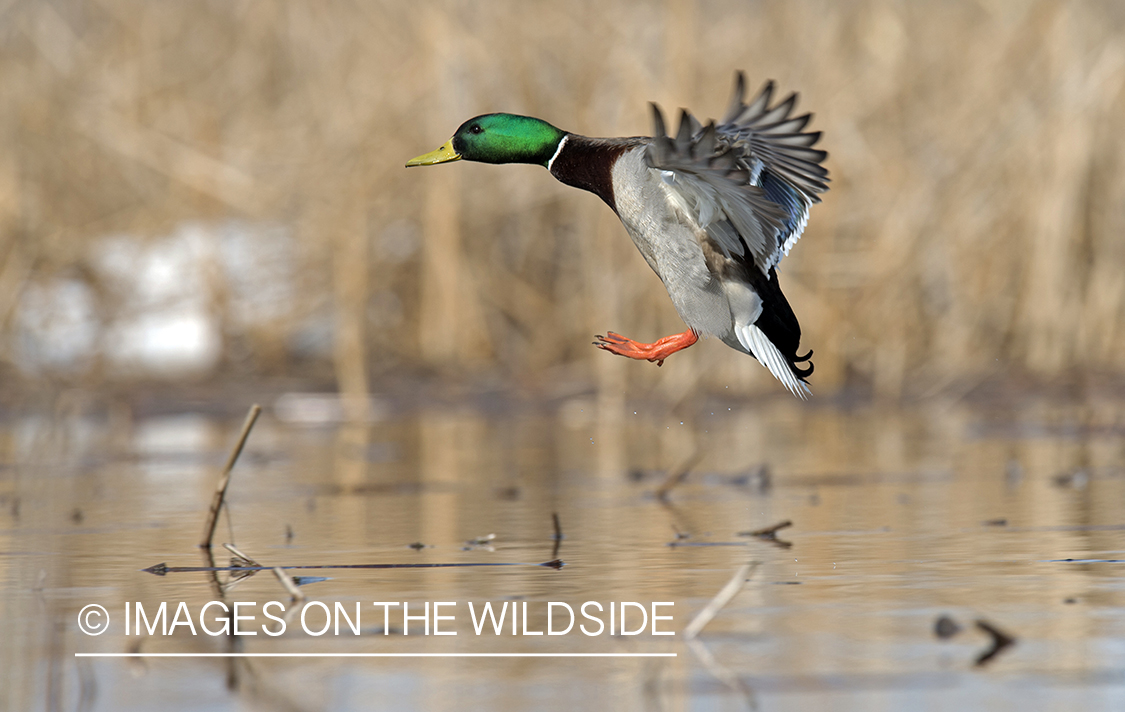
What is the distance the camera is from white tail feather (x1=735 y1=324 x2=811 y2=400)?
4547 mm

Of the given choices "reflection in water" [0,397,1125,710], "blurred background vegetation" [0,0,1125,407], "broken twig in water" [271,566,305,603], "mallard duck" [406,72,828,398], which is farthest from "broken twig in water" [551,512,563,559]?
"blurred background vegetation" [0,0,1125,407]

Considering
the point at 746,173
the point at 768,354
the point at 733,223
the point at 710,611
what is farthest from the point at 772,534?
the point at 710,611

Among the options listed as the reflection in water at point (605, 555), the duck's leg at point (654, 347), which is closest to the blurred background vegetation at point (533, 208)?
the reflection in water at point (605, 555)

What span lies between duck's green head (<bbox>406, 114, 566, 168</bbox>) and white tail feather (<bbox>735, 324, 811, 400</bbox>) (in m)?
0.88

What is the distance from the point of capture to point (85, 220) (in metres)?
9.80

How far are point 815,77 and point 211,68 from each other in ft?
13.0

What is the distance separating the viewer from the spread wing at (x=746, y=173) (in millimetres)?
4008

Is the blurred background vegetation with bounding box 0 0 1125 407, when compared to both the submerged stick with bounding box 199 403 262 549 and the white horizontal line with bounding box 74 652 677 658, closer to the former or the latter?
the submerged stick with bounding box 199 403 262 549

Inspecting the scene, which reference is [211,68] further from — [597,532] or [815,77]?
[597,532]

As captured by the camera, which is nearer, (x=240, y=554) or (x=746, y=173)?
(x=240, y=554)

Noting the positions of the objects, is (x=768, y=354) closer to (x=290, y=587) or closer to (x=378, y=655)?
(x=290, y=587)

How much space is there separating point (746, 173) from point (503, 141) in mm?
1090

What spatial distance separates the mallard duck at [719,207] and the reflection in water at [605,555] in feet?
1.87

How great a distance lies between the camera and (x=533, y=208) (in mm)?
9453
